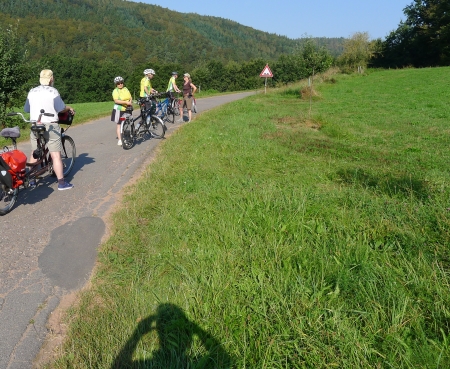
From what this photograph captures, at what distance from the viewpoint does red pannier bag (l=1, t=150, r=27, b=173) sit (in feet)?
15.7

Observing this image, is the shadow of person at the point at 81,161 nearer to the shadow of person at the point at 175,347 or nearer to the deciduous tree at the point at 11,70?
the shadow of person at the point at 175,347

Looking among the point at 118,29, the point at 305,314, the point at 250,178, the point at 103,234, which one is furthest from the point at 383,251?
the point at 118,29

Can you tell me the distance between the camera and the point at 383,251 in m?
3.47

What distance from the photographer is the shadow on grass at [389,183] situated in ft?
16.1

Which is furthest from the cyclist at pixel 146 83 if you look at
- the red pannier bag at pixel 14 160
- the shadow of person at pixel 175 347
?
the shadow of person at pixel 175 347

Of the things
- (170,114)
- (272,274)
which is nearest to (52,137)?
(272,274)

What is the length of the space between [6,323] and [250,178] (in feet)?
12.9

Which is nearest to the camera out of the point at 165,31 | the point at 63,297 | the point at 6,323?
the point at 6,323

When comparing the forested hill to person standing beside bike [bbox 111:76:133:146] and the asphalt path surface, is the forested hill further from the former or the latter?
the asphalt path surface

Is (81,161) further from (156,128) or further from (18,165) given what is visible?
(156,128)

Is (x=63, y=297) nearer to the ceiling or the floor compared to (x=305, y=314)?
nearer to the floor

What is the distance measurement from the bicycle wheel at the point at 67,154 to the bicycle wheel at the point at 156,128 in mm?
3701

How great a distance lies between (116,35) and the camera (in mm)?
149125

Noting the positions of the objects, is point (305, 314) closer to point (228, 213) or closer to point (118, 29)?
point (228, 213)
